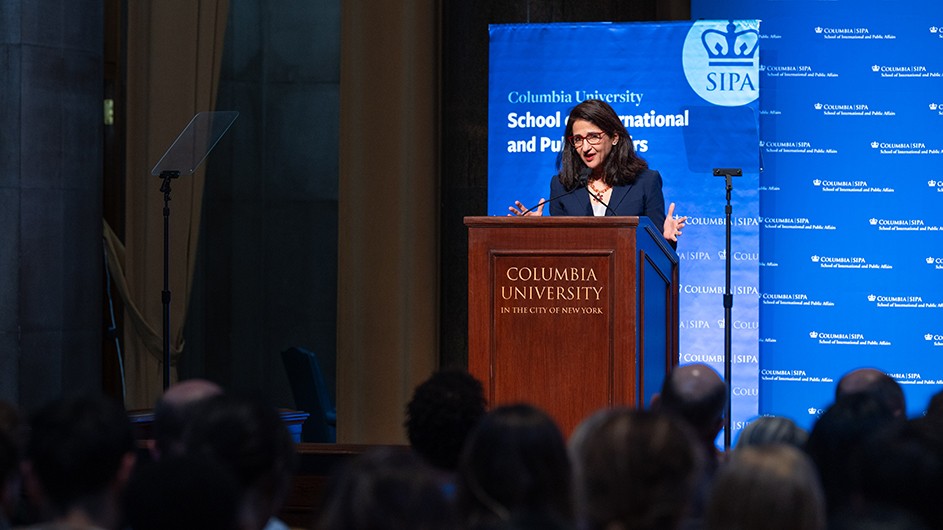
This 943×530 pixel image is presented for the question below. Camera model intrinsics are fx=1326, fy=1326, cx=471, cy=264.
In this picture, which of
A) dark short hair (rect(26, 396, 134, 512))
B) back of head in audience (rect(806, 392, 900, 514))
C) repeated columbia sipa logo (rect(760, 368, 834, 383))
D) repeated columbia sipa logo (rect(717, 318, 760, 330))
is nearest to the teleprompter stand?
repeated columbia sipa logo (rect(717, 318, 760, 330))

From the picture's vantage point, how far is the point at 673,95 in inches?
281

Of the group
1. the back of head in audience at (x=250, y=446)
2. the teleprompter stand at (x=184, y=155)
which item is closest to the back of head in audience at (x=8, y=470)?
the back of head in audience at (x=250, y=446)

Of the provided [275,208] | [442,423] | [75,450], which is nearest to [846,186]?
[275,208]

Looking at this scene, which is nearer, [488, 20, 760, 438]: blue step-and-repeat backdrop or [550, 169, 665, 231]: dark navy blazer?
[550, 169, 665, 231]: dark navy blazer

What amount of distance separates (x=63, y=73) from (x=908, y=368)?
5.07 m

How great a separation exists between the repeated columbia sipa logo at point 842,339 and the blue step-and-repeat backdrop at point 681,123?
0.62 meters

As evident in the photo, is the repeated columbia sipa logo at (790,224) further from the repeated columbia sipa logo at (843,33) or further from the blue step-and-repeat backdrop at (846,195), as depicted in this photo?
the repeated columbia sipa logo at (843,33)

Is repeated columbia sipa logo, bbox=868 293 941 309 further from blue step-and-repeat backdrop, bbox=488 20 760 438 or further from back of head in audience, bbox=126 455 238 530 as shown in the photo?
back of head in audience, bbox=126 455 238 530

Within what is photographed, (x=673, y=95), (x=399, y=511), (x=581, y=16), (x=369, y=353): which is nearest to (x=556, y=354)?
(x=399, y=511)

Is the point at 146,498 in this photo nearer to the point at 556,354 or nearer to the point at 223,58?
the point at 556,354

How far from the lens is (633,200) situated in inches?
221

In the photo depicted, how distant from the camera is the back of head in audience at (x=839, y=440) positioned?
2785 mm

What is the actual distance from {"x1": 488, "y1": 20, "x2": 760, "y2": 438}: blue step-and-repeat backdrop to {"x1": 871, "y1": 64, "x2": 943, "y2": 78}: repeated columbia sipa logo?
93cm

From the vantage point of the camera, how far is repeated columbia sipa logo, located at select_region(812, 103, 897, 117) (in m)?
7.55
